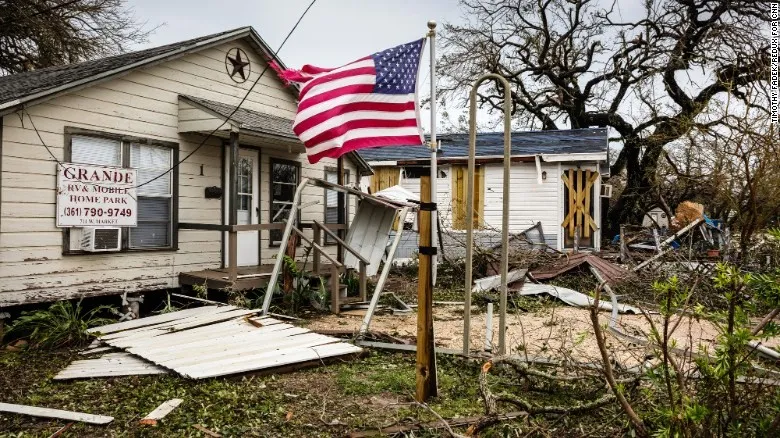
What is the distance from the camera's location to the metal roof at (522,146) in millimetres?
16828

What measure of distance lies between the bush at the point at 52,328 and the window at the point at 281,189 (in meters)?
4.18

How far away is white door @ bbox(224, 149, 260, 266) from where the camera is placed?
34.1 feet

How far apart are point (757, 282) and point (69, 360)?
244 inches

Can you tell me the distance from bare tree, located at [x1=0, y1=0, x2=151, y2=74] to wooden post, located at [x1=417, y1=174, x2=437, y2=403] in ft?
60.6

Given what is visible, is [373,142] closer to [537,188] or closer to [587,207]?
[537,188]

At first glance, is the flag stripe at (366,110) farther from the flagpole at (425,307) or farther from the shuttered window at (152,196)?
the shuttered window at (152,196)

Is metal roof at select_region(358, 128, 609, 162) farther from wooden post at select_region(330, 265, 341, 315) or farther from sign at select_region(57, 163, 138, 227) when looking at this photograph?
sign at select_region(57, 163, 138, 227)

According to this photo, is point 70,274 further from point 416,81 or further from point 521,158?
point 521,158

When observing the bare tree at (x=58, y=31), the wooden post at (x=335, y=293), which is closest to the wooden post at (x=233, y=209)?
the wooden post at (x=335, y=293)

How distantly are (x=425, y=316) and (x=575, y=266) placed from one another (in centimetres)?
799

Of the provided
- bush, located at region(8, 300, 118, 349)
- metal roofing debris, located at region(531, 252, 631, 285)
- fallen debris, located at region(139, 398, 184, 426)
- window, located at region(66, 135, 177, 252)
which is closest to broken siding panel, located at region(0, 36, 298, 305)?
window, located at region(66, 135, 177, 252)

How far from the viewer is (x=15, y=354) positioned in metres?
6.46

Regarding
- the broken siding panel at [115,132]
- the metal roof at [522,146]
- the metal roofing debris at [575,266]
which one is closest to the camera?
the broken siding panel at [115,132]

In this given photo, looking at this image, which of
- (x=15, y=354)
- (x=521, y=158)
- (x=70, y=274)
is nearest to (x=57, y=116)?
(x=70, y=274)
